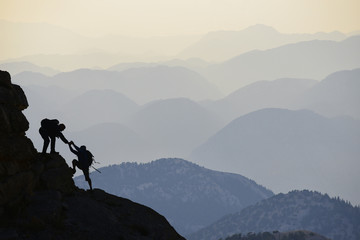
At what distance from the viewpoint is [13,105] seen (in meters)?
40.5

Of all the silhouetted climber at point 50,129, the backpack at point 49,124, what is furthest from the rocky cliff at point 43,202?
the backpack at point 49,124

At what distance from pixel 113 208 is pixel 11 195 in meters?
9.84

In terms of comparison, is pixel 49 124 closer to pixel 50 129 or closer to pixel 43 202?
pixel 50 129

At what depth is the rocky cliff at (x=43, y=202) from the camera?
3603 centimetres

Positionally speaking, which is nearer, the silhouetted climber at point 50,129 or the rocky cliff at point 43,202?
the rocky cliff at point 43,202

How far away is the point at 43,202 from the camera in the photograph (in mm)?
38219

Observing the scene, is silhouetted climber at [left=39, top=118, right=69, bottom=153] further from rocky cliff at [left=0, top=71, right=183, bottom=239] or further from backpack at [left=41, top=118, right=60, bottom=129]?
rocky cliff at [left=0, top=71, right=183, bottom=239]

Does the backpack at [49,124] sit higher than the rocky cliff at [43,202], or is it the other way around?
the backpack at [49,124]

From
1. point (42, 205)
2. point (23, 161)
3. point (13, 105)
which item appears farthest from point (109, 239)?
point (13, 105)

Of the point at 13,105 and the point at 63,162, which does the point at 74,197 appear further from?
the point at 13,105

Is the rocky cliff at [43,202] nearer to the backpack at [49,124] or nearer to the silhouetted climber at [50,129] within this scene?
the silhouetted climber at [50,129]

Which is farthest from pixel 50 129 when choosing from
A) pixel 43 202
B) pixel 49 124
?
pixel 43 202

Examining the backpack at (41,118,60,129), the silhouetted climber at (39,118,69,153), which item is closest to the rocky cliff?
the silhouetted climber at (39,118,69,153)

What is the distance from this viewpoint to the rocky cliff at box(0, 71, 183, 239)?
118 ft
